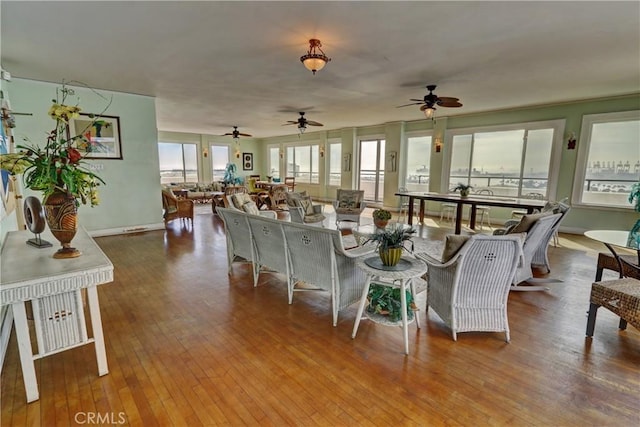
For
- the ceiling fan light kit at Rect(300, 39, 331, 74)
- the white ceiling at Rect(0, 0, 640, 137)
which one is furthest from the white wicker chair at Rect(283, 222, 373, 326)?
the white ceiling at Rect(0, 0, 640, 137)

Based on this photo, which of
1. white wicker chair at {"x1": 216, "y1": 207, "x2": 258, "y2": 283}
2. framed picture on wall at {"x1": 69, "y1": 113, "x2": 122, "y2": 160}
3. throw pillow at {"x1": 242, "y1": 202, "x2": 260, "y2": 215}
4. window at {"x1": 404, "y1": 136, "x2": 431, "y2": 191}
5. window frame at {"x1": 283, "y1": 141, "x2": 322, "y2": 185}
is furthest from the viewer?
window frame at {"x1": 283, "y1": 141, "x2": 322, "y2": 185}

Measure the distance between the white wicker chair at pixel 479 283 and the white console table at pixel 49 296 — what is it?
92.8 inches

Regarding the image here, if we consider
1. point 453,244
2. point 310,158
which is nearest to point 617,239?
point 453,244

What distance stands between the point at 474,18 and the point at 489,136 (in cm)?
540

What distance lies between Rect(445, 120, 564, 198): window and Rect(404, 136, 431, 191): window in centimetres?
74

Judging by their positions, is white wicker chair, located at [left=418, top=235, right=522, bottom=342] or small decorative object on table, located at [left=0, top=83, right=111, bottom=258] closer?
small decorative object on table, located at [left=0, top=83, right=111, bottom=258]

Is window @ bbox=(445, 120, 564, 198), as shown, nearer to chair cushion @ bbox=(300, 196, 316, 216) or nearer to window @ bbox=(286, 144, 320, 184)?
chair cushion @ bbox=(300, 196, 316, 216)

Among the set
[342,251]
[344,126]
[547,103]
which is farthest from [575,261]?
[344,126]

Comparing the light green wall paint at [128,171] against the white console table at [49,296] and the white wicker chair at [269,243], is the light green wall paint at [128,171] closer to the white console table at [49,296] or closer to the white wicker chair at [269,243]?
the white wicker chair at [269,243]

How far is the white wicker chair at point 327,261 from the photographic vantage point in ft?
8.05

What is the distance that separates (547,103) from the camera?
244 inches

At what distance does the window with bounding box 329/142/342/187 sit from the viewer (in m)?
10.9

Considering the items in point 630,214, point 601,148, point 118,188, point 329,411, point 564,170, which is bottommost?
point 329,411

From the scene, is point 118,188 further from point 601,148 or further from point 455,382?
point 601,148
